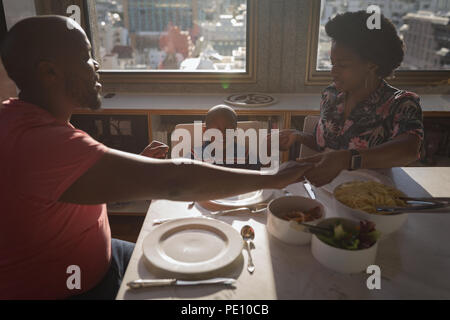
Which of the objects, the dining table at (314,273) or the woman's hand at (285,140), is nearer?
the dining table at (314,273)

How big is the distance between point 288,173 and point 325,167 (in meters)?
0.20

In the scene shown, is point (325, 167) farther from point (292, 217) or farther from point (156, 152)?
point (156, 152)

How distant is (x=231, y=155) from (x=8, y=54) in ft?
4.43

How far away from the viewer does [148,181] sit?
34.9 inches

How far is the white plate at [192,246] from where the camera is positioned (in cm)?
88

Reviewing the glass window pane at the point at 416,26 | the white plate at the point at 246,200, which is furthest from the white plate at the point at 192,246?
the glass window pane at the point at 416,26

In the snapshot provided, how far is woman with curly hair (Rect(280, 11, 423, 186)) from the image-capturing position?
1.47 meters

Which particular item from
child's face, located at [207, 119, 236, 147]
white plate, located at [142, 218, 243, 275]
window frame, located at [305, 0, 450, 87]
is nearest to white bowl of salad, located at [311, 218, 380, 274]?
white plate, located at [142, 218, 243, 275]

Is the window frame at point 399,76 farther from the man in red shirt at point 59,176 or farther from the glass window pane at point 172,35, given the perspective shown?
the man in red shirt at point 59,176

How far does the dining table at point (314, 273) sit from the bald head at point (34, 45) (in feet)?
1.72

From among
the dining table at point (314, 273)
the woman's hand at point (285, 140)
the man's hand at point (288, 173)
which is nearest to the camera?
the dining table at point (314, 273)

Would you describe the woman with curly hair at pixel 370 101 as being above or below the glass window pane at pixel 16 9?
below

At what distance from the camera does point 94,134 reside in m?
2.94

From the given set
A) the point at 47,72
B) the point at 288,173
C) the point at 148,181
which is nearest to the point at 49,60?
the point at 47,72
